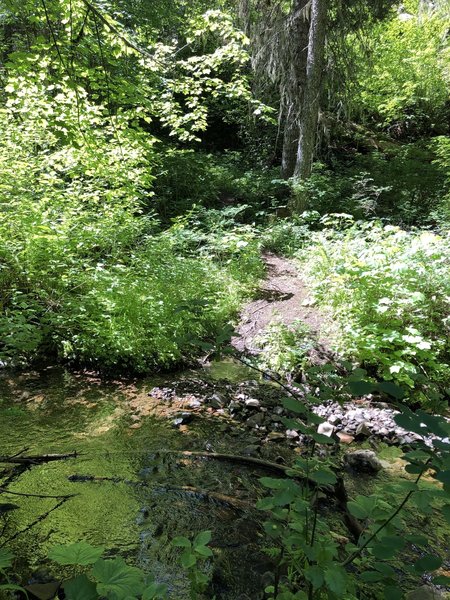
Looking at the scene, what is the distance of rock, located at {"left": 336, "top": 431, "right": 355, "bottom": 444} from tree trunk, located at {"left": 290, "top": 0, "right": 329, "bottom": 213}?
703 centimetres

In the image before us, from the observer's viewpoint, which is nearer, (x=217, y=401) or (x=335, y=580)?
(x=335, y=580)

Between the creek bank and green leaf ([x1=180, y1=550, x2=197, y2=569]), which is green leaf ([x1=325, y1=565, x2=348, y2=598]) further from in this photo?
the creek bank

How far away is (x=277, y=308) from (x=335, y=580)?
5150 mm

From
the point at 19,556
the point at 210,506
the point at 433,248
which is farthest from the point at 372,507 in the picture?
the point at 433,248

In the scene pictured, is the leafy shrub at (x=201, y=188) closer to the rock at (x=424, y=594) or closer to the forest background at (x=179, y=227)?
the forest background at (x=179, y=227)

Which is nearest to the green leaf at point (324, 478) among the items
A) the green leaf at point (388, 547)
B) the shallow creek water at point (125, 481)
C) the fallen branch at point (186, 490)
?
the green leaf at point (388, 547)

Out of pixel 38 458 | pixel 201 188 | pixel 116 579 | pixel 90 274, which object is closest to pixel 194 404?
pixel 38 458

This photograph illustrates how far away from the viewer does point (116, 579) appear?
3.38 feet

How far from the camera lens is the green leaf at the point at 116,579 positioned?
3.24ft

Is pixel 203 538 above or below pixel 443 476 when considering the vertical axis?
below

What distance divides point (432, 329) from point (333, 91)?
9.24m

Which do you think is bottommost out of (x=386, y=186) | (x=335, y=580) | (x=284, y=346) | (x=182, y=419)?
(x=182, y=419)

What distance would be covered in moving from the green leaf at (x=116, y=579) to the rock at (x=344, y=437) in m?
3.01

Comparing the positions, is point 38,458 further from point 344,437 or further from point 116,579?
point 344,437
